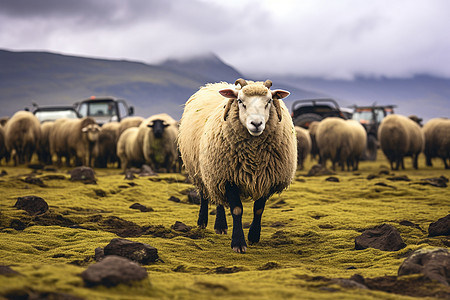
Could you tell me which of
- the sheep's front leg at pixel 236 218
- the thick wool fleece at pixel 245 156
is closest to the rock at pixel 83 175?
the thick wool fleece at pixel 245 156

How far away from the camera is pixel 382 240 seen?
16.2ft

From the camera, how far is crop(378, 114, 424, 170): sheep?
16.5 meters

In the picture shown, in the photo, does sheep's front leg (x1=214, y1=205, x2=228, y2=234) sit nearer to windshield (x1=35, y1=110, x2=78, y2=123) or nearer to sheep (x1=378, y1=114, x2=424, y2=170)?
sheep (x1=378, y1=114, x2=424, y2=170)

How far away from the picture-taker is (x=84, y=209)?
7332mm

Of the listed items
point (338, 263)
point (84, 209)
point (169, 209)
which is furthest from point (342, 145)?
point (338, 263)

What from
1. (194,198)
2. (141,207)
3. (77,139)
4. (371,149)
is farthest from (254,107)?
(371,149)

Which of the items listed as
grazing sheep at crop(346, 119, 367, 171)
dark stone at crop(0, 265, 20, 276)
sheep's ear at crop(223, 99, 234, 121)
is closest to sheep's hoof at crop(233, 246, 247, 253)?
sheep's ear at crop(223, 99, 234, 121)

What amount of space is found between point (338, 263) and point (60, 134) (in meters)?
16.1

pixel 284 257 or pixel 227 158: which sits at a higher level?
pixel 227 158

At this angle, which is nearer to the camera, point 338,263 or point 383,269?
point 383,269

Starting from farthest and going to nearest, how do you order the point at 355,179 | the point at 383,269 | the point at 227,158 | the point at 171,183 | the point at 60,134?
the point at 60,134 < the point at 355,179 < the point at 171,183 < the point at 227,158 < the point at 383,269

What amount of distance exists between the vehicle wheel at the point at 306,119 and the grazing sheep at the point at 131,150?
8.18 metres

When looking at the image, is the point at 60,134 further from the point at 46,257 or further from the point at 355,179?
the point at 46,257

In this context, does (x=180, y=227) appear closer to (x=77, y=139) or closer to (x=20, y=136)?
(x=77, y=139)
